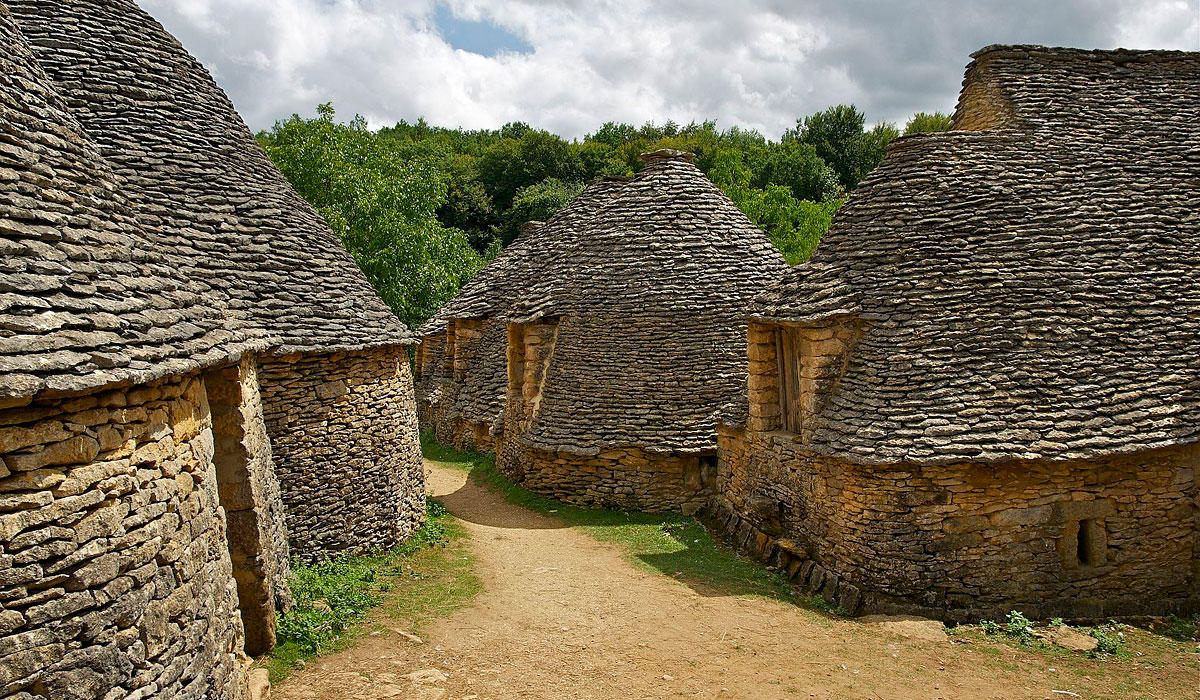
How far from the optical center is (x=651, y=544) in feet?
42.3

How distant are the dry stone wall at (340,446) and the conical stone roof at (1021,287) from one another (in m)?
5.95

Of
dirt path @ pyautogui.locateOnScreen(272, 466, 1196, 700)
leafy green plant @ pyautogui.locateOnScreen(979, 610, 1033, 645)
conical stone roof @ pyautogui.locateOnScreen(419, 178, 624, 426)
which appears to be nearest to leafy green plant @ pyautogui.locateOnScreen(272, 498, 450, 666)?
dirt path @ pyautogui.locateOnScreen(272, 466, 1196, 700)

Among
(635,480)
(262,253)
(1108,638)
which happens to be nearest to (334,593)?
(262,253)

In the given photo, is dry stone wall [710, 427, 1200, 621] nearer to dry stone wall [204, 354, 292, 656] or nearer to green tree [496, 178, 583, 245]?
dry stone wall [204, 354, 292, 656]

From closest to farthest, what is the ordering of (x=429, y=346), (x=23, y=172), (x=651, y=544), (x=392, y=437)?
(x=23, y=172), (x=392, y=437), (x=651, y=544), (x=429, y=346)

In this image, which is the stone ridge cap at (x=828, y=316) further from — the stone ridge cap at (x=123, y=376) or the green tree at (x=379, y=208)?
the green tree at (x=379, y=208)

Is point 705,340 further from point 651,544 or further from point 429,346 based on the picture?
point 429,346

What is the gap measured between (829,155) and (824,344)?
38.6 metres

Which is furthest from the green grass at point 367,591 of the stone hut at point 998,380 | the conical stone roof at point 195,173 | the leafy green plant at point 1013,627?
the leafy green plant at point 1013,627

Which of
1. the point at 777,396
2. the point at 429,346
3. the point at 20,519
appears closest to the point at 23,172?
the point at 20,519

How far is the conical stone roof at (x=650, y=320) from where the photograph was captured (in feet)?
47.8

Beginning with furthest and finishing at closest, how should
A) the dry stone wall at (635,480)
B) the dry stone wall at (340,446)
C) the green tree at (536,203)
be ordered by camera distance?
the green tree at (536,203)
the dry stone wall at (635,480)
the dry stone wall at (340,446)

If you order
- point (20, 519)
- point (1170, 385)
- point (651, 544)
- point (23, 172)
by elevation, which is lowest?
point (651, 544)

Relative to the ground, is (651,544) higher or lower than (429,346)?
lower
